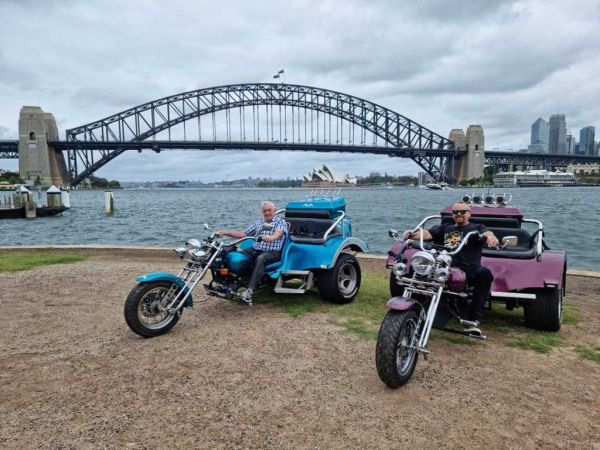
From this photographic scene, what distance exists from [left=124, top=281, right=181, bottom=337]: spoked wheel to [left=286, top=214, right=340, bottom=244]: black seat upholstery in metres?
1.97

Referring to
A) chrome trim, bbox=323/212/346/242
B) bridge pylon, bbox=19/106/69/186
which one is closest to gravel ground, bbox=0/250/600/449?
chrome trim, bbox=323/212/346/242

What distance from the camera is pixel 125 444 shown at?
2.78 meters

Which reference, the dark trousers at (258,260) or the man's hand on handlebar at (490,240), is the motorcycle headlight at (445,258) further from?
the dark trousers at (258,260)

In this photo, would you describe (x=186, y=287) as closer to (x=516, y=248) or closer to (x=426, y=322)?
(x=426, y=322)

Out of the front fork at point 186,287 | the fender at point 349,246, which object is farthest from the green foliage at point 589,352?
the front fork at point 186,287

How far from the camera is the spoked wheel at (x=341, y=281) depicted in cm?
584

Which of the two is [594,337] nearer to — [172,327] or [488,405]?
[488,405]

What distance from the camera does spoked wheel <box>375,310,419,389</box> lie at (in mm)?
3350

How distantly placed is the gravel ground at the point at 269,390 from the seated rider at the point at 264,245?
45 cm

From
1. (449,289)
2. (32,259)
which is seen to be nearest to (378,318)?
(449,289)

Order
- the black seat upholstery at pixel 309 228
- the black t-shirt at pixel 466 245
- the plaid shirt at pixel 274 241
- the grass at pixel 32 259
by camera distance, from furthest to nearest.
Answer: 1. the grass at pixel 32 259
2. the black seat upholstery at pixel 309 228
3. the plaid shirt at pixel 274 241
4. the black t-shirt at pixel 466 245

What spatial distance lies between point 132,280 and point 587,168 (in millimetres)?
160494

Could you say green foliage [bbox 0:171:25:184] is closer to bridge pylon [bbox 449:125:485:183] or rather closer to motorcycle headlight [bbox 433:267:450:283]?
bridge pylon [bbox 449:125:485:183]

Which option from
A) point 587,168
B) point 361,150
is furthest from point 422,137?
point 587,168
